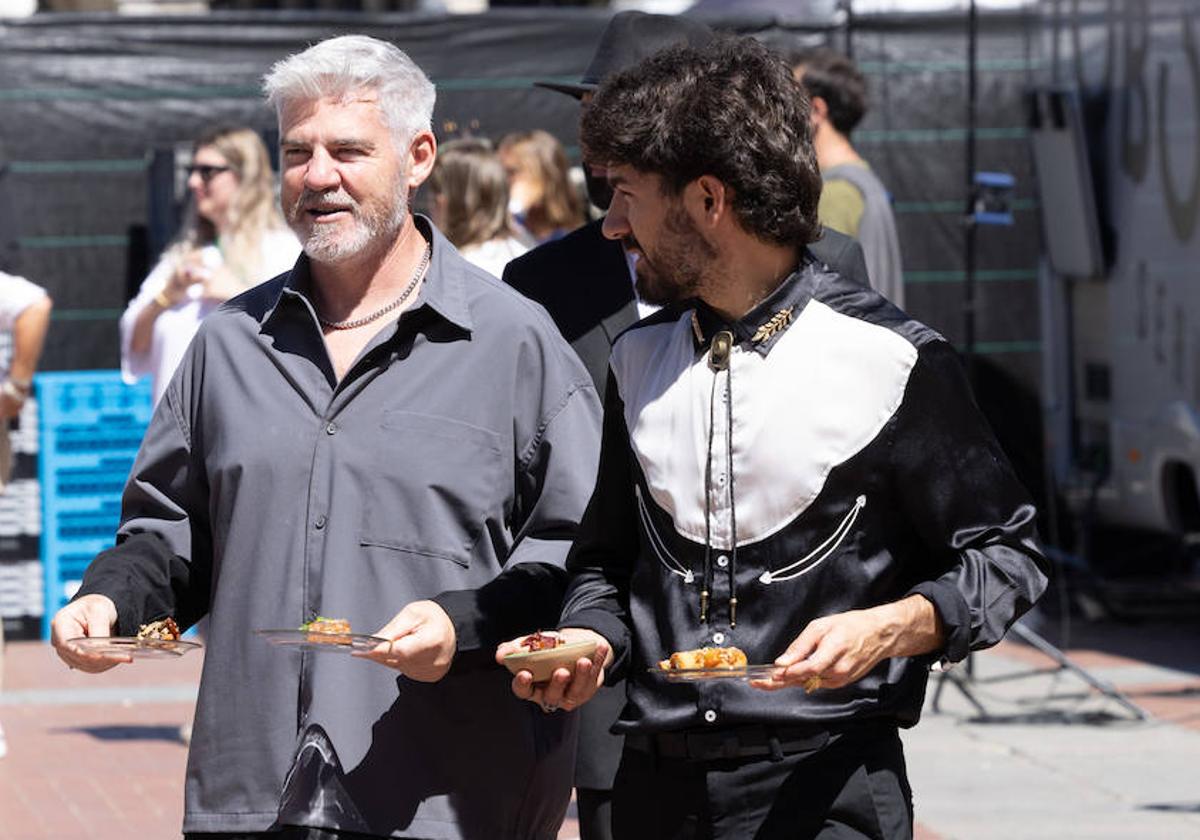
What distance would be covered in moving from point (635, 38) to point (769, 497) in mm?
1889

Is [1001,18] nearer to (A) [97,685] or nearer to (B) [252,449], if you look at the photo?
(A) [97,685]

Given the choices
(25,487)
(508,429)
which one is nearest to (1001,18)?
(25,487)

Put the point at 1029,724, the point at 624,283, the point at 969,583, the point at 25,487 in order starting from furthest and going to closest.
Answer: the point at 25,487 → the point at 1029,724 → the point at 624,283 → the point at 969,583

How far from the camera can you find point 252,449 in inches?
135

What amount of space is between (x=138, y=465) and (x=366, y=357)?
0.45m

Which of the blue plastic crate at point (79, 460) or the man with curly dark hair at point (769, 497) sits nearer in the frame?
the man with curly dark hair at point (769, 497)

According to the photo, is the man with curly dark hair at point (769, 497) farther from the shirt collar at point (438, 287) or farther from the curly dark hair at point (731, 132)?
the shirt collar at point (438, 287)

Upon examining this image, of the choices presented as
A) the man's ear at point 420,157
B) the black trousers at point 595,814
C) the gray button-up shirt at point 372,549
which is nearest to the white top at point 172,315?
the black trousers at point 595,814

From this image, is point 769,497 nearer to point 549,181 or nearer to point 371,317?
point 371,317

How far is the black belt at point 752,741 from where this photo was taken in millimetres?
3002

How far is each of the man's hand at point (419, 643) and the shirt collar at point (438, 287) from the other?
0.52 meters

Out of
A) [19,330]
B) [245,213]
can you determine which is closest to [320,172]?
A: [245,213]

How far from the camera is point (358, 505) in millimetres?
3383

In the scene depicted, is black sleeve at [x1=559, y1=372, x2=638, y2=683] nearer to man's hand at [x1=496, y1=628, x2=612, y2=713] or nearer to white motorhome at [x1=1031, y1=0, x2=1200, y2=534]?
man's hand at [x1=496, y1=628, x2=612, y2=713]
